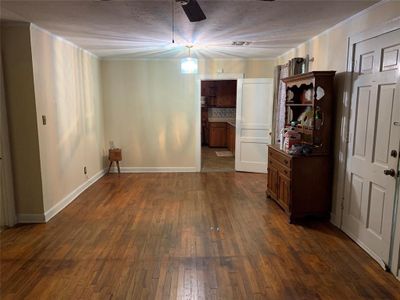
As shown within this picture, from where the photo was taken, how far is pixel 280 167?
13.4ft

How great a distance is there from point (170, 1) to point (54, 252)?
2.74m

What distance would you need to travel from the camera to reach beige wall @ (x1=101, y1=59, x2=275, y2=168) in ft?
20.3

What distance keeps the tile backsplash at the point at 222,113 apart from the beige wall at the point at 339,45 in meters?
5.53

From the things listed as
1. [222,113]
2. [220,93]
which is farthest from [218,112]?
[220,93]

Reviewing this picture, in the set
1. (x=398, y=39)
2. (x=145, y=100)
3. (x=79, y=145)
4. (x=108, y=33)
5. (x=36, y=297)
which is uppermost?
→ (x=108, y=33)

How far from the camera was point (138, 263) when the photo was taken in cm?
278

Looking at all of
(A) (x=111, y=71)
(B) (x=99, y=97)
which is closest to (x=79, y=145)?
(B) (x=99, y=97)

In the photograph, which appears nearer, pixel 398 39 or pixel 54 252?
pixel 398 39

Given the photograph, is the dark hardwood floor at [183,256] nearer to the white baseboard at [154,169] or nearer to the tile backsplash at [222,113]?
the white baseboard at [154,169]

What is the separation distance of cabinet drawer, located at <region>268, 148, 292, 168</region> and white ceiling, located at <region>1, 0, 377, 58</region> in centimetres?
165

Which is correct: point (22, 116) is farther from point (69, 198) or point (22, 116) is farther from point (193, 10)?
point (193, 10)

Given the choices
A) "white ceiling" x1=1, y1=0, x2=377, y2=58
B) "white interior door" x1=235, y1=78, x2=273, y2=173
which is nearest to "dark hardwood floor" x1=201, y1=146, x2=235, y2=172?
"white interior door" x1=235, y1=78, x2=273, y2=173

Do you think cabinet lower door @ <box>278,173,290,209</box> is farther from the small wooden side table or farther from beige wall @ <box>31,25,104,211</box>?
the small wooden side table

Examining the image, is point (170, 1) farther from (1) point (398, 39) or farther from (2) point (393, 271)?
(2) point (393, 271)
